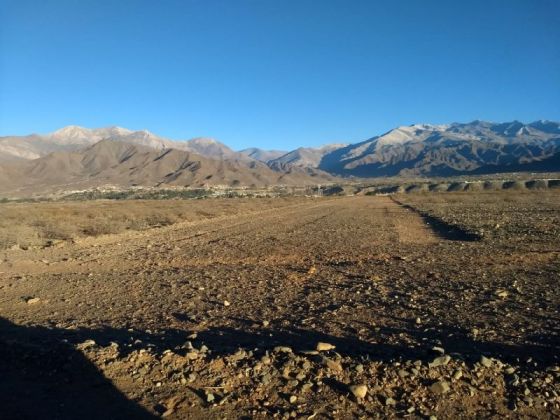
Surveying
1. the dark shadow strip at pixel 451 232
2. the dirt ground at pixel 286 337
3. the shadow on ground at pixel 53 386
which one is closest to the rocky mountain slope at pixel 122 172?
the dark shadow strip at pixel 451 232

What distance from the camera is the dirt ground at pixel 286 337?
5.52 metres

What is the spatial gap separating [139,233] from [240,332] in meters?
18.8

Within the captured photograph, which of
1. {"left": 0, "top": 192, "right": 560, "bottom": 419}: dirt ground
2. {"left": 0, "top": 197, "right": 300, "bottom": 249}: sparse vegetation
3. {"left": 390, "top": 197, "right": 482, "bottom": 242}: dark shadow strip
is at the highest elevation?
{"left": 0, "top": 197, "right": 300, "bottom": 249}: sparse vegetation

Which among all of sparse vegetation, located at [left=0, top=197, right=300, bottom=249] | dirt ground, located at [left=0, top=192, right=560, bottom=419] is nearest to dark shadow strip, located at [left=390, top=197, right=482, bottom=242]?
dirt ground, located at [left=0, top=192, right=560, bottom=419]

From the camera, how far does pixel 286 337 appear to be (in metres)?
7.57

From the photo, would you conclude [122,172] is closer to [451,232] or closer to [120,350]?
[451,232]

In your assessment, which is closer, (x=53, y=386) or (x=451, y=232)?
(x=53, y=386)

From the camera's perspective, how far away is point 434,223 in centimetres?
2833

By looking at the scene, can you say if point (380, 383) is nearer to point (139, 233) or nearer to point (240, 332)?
point (240, 332)

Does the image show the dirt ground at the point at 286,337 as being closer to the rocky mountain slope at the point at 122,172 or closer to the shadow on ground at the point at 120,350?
the shadow on ground at the point at 120,350

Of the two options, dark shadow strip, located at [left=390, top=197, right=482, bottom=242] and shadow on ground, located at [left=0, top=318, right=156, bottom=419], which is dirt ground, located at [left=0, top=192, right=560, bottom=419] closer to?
shadow on ground, located at [left=0, top=318, right=156, bottom=419]

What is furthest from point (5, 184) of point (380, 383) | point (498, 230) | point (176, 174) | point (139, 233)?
point (380, 383)

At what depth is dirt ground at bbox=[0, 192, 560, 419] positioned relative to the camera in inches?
217

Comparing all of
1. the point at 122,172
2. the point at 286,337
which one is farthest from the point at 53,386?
the point at 122,172
